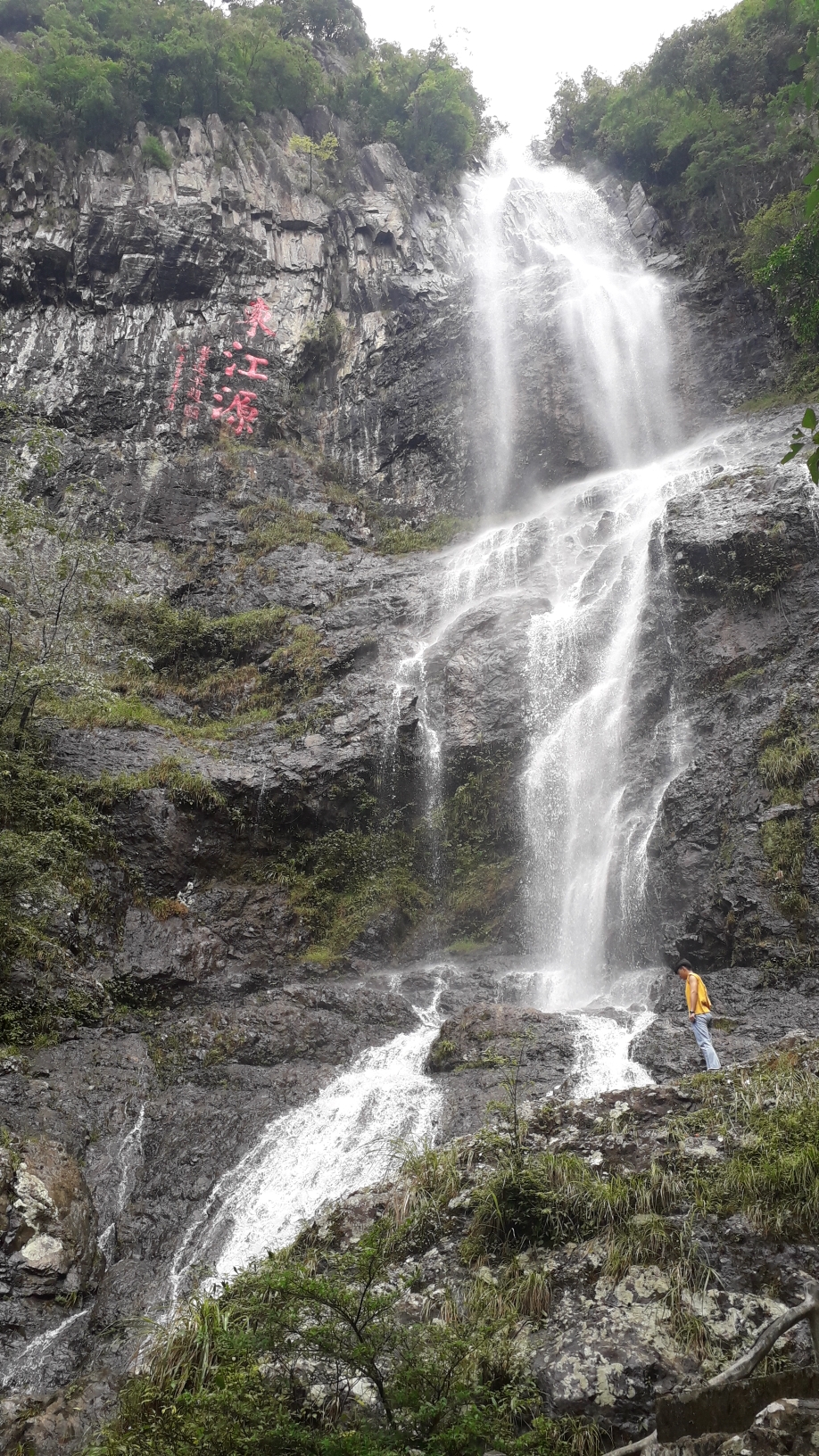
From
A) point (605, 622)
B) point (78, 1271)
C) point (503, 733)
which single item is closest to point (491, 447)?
point (605, 622)

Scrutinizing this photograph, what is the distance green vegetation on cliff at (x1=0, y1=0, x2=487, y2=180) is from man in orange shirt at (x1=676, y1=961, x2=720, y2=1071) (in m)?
28.8

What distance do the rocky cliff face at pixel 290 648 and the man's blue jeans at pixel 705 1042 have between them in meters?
0.40

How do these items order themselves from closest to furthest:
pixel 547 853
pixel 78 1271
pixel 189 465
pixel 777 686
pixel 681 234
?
pixel 78 1271 → pixel 777 686 → pixel 547 853 → pixel 189 465 → pixel 681 234

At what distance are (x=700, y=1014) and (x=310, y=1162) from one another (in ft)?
14.0

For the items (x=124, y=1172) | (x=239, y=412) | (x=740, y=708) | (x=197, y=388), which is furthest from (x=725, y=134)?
(x=124, y=1172)

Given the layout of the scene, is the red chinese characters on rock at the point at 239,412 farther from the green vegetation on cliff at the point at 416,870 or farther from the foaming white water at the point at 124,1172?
the foaming white water at the point at 124,1172

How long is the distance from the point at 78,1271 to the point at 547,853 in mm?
8659

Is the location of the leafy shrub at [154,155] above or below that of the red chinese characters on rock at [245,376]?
above

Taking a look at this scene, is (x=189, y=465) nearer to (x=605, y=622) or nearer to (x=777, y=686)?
(x=605, y=622)

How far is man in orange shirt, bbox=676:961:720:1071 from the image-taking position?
8133 mm

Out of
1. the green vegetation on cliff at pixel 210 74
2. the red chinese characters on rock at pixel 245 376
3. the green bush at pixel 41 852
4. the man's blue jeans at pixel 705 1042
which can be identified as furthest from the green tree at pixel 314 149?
the man's blue jeans at pixel 705 1042

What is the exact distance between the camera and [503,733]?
1482 centimetres

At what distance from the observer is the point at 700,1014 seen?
8.50 m

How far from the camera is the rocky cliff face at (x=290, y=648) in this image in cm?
857
